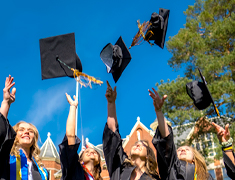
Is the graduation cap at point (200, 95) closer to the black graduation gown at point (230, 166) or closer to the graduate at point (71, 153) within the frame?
the black graduation gown at point (230, 166)

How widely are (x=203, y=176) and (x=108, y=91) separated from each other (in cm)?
164

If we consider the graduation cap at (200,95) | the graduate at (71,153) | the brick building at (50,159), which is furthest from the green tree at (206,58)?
the brick building at (50,159)

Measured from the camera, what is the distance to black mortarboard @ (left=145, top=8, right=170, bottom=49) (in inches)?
185

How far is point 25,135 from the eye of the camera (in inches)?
126

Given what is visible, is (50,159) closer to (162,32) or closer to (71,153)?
(162,32)

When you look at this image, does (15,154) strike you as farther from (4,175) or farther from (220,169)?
(220,169)

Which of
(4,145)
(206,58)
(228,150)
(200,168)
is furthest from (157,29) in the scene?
(206,58)

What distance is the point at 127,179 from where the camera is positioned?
11.0ft

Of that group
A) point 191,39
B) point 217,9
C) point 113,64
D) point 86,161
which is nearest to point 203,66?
point 191,39

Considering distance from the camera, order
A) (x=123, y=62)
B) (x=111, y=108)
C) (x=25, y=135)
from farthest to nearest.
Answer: (x=123, y=62) → (x=111, y=108) → (x=25, y=135)

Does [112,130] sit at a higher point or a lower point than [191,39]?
lower

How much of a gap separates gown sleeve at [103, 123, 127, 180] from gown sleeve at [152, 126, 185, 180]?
1.43ft

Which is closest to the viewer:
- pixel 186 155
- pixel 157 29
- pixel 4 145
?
pixel 4 145

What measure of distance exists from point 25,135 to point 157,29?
2707 mm
